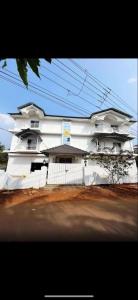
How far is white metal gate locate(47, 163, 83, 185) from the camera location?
525 cm

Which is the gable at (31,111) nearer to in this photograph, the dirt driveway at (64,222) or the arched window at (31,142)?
the arched window at (31,142)

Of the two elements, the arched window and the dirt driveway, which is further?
the arched window

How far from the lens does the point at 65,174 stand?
5.36 metres

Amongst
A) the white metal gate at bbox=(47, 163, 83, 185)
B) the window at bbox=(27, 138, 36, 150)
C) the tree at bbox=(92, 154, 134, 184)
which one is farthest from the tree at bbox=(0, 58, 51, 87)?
the window at bbox=(27, 138, 36, 150)

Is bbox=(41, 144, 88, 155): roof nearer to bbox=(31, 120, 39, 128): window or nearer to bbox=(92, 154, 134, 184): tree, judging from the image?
bbox=(92, 154, 134, 184): tree

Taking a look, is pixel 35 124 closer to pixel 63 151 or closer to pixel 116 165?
pixel 63 151

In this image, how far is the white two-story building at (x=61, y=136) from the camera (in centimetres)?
699

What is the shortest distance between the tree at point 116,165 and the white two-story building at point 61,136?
4.69 ft

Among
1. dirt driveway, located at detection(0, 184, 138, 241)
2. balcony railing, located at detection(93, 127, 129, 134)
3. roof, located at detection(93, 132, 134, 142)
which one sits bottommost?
dirt driveway, located at detection(0, 184, 138, 241)

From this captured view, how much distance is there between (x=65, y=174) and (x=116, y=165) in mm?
1771

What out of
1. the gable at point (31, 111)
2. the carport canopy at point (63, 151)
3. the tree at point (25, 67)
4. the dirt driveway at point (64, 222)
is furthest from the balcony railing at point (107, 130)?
the tree at point (25, 67)

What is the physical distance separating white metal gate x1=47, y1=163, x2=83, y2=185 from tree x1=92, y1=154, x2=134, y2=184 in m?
0.93
